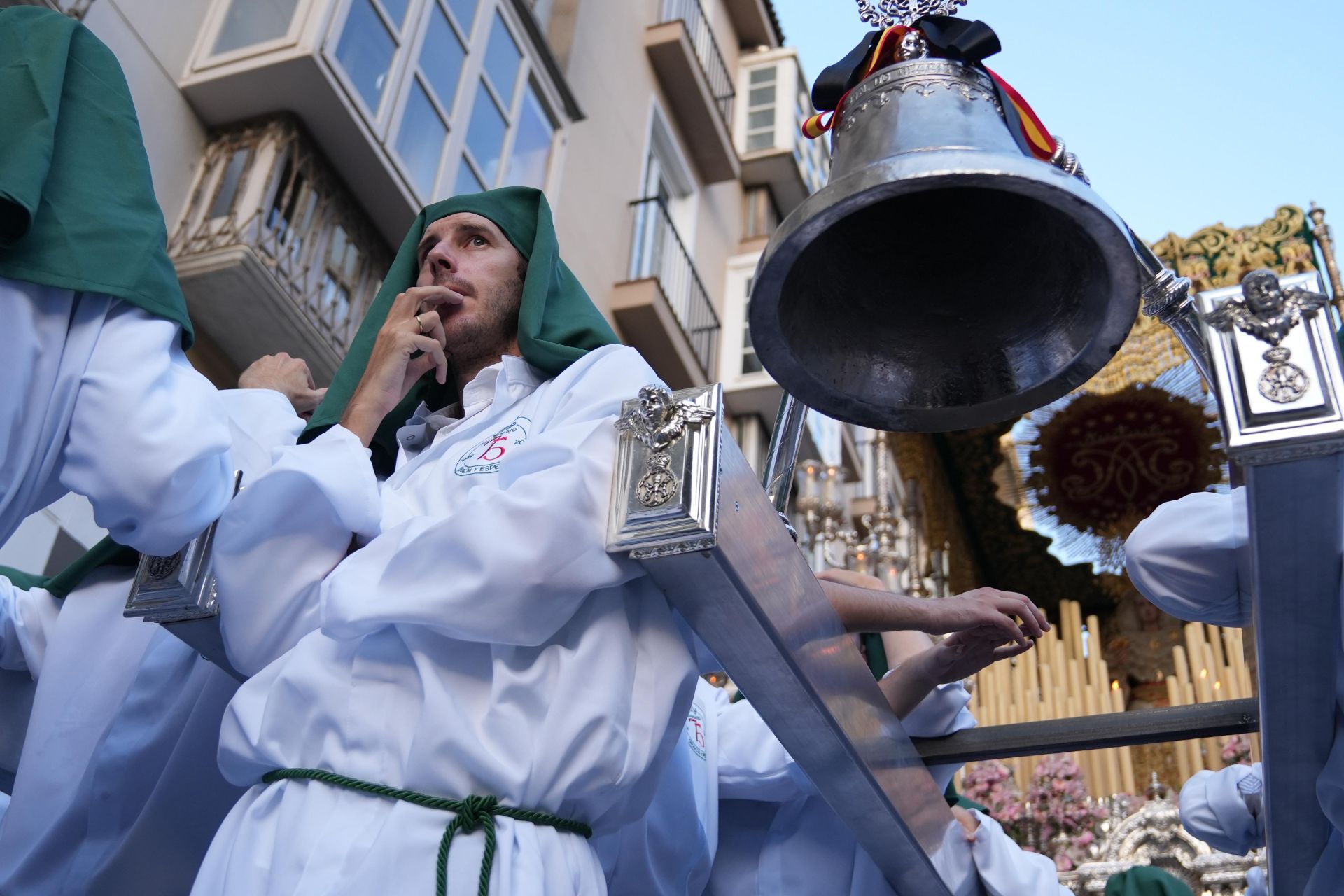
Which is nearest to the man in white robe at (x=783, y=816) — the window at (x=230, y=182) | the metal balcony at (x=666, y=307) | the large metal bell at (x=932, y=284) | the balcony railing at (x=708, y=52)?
the large metal bell at (x=932, y=284)

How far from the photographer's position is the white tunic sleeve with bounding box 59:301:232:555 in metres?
2.03

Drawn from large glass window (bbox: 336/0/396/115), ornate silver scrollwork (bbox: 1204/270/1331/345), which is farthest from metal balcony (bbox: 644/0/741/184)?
ornate silver scrollwork (bbox: 1204/270/1331/345)

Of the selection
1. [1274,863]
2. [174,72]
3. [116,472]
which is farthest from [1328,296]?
[174,72]

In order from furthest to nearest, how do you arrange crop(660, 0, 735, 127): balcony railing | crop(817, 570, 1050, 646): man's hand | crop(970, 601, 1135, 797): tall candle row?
crop(660, 0, 735, 127): balcony railing < crop(970, 601, 1135, 797): tall candle row < crop(817, 570, 1050, 646): man's hand

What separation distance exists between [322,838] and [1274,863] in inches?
60.6

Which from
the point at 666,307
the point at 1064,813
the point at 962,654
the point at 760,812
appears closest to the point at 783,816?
the point at 760,812

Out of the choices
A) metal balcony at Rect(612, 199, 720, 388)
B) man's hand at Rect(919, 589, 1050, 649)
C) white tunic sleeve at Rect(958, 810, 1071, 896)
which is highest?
man's hand at Rect(919, 589, 1050, 649)

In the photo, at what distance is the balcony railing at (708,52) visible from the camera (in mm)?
12641

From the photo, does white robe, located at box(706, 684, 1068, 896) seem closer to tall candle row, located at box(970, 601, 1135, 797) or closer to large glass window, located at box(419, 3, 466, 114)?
tall candle row, located at box(970, 601, 1135, 797)

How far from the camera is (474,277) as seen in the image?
2.92 m

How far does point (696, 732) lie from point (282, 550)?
993mm

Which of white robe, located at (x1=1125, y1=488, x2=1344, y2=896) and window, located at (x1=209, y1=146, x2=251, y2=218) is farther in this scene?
window, located at (x1=209, y1=146, x2=251, y2=218)

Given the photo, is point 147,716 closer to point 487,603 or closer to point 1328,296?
point 487,603

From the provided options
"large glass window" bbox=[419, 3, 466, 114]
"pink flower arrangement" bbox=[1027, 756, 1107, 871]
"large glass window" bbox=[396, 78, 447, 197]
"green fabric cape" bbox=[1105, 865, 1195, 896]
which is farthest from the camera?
"large glass window" bbox=[419, 3, 466, 114]
